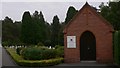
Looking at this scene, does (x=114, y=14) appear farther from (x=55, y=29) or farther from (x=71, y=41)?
(x=55, y=29)

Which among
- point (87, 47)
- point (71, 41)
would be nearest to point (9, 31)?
point (87, 47)

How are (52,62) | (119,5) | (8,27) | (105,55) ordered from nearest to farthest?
(52,62) < (105,55) < (119,5) < (8,27)

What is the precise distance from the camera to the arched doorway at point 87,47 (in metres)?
26.4

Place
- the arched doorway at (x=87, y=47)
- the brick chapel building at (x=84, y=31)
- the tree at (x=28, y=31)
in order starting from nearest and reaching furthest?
the brick chapel building at (x=84, y=31) → the arched doorway at (x=87, y=47) → the tree at (x=28, y=31)

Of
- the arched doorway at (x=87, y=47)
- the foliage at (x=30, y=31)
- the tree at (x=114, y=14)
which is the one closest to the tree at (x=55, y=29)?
the foliage at (x=30, y=31)

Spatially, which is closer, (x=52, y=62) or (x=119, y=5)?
(x=52, y=62)

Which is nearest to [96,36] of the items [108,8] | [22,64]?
[22,64]

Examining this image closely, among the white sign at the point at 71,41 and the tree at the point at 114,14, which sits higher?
the tree at the point at 114,14

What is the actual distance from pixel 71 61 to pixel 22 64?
180 inches

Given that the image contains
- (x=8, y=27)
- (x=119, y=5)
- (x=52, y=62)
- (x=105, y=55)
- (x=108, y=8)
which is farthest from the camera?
(x=8, y=27)

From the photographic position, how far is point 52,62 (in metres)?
23.2

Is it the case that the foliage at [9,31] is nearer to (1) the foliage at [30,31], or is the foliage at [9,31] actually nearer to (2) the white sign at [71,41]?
(1) the foliage at [30,31]

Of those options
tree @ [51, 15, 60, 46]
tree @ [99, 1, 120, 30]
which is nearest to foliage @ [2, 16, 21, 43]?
tree @ [51, 15, 60, 46]

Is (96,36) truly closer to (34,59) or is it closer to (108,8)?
(34,59)
